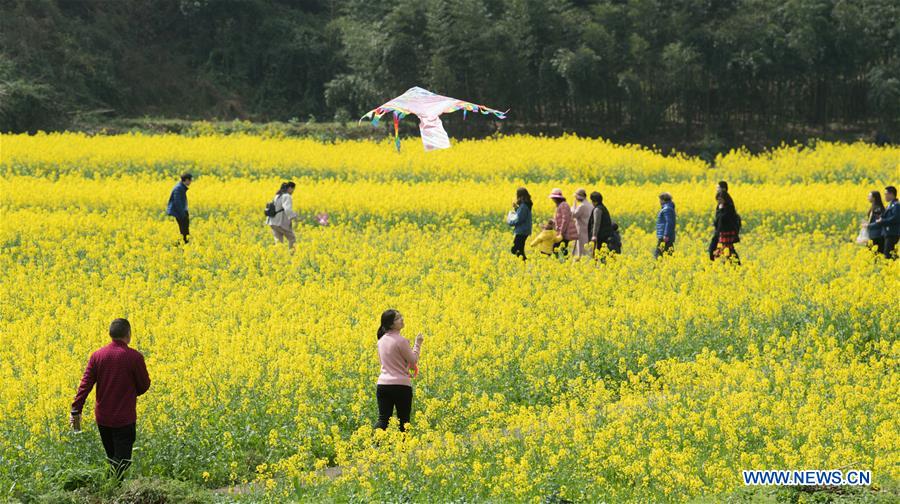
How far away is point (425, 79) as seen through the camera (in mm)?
38562

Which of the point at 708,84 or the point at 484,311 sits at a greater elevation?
the point at 708,84

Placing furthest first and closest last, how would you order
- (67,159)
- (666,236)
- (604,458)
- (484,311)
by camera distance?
(67,159), (666,236), (484,311), (604,458)

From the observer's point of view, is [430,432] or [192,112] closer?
[430,432]

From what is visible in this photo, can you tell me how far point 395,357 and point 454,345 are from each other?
256 cm

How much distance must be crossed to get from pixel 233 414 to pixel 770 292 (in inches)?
299

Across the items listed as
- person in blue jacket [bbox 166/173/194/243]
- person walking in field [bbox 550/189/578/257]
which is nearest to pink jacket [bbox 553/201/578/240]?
person walking in field [bbox 550/189/578/257]

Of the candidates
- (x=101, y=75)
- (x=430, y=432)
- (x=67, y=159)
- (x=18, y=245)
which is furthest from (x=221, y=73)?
(x=430, y=432)

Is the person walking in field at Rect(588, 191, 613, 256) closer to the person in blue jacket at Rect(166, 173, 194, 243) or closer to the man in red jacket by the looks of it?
the person in blue jacket at Rect(166, 173, 194, 243)

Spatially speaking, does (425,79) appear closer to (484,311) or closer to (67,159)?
(67,159)

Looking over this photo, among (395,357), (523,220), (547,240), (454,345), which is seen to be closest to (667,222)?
(547,240)

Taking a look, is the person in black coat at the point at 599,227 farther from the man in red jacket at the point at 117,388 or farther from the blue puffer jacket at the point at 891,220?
the man in red jacket at the point at 117,388

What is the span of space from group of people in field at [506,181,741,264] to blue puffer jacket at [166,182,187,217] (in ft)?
19.3

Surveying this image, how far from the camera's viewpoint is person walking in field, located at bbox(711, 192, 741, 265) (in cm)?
1639

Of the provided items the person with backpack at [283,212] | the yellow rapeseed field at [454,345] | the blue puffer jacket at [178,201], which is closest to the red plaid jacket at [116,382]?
the yellow rapeseed field at [454,345]
